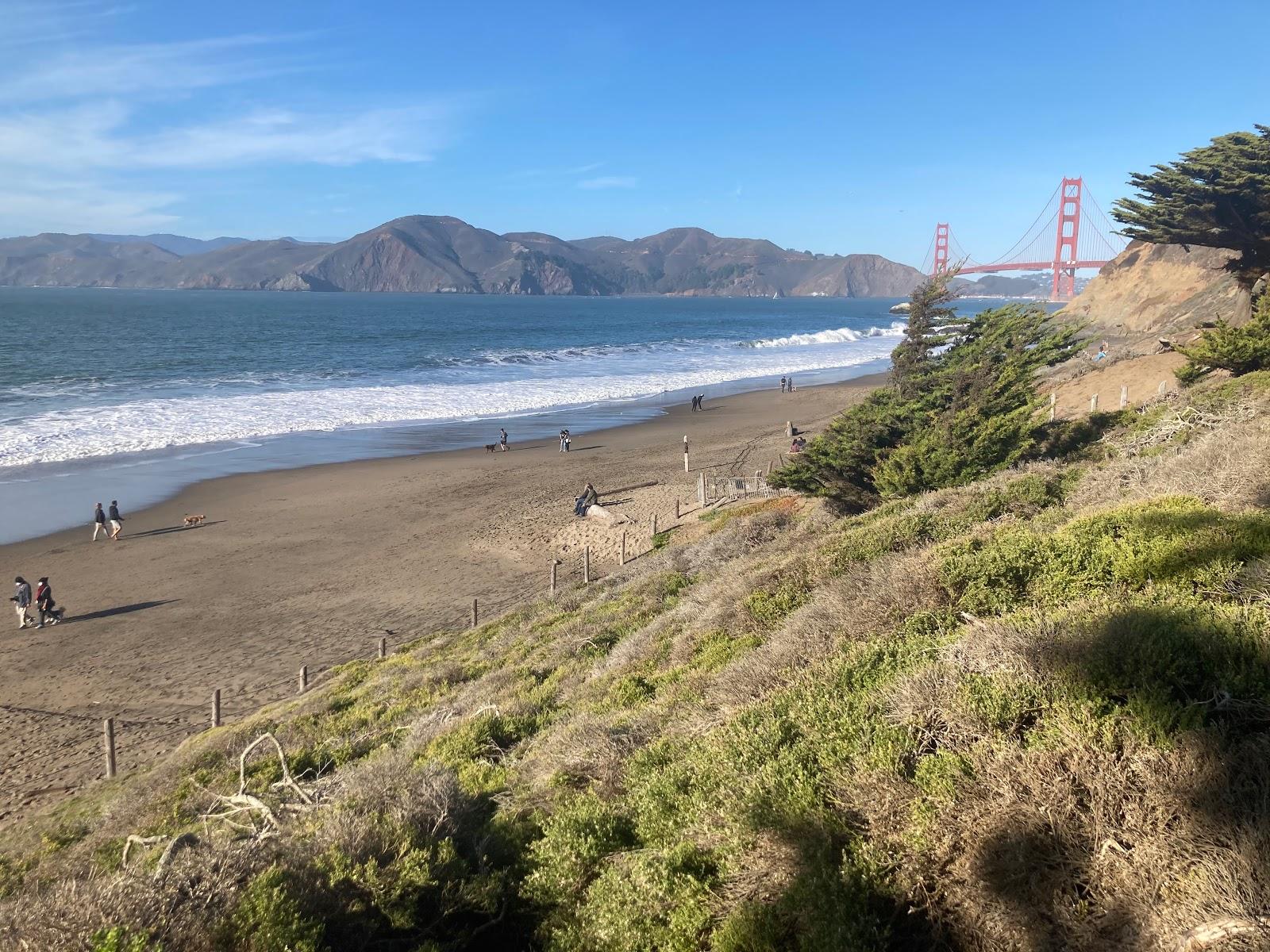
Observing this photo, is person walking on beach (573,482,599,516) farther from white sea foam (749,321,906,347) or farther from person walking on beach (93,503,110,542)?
white sea foam (749,321,906,347)

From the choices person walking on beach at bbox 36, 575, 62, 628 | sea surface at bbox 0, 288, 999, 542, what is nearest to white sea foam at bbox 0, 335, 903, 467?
sea surface at bbox 0, 288, 999, 542

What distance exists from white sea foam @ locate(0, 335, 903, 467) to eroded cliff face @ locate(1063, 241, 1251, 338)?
20280 millimetres

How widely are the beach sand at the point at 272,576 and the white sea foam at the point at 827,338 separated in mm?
62994

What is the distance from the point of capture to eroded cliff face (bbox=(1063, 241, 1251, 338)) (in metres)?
36.7

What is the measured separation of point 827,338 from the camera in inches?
3925

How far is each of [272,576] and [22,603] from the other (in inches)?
176

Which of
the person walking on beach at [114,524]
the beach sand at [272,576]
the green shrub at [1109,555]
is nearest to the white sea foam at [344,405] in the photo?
the beach sand at [272,576]

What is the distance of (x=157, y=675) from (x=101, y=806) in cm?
552

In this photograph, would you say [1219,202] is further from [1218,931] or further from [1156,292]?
[1156,292]

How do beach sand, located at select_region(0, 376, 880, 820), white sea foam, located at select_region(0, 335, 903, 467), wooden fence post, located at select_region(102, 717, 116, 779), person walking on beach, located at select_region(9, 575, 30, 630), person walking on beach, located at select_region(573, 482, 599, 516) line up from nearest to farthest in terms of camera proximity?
wooden fence post, located at select_region(102, 717, 116, 779)
beach sand, located at select_region(0, 376, 880, 820)
person walking on beach, located at select_region(9, 575, 30, 630)
person walking on beach, located at select_region(573, 482, 599, 516)
white sea foam, located at select_region(0, 335, 903, 467)

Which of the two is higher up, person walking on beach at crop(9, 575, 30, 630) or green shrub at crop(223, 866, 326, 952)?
green shrub at crop(223, 866, 326, 952)

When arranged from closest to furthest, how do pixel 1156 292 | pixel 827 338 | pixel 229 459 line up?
pixel 229 459, pixel 1156 292, pixel 827 338

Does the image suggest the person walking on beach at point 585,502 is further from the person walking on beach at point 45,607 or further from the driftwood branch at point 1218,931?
the driftwood branch at point 1218,931

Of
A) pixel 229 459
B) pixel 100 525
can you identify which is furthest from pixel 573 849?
pixel 229 459
